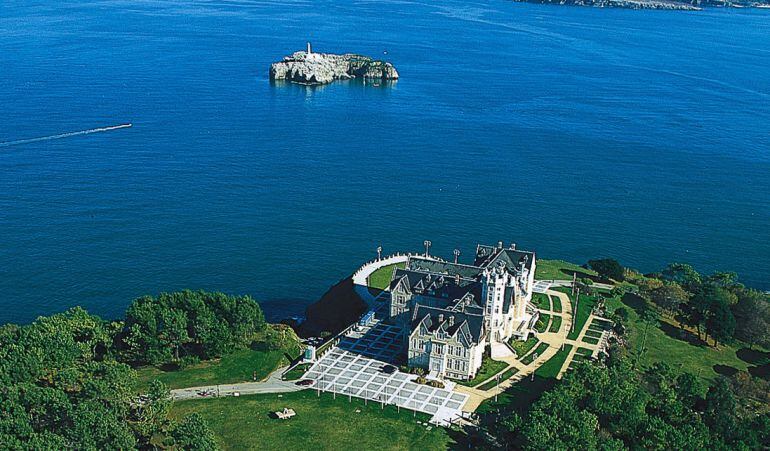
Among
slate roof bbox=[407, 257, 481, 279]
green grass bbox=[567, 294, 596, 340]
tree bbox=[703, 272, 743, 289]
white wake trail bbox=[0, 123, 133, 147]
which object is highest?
white wake trail bbox=[0, 123, 133, 147]

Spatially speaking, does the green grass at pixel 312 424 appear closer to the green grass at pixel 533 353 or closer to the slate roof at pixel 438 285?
the green grass at pixel 533 353

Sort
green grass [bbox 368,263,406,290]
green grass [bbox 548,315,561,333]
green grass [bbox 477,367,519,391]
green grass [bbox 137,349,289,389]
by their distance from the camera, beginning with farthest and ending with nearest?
1. green grass [bbox 368,263,406,290]
2. green grass [bbox 548,315,561,333]
3. green grass [bbox 137,349,289,389]
4. green grass [bbox 477,367,519,391]

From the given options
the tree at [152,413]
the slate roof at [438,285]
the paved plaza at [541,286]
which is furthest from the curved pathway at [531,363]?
the tree at [152,413]

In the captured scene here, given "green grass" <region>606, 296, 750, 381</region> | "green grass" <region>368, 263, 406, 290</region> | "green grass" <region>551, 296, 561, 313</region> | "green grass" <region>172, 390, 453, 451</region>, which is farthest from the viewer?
"green grass" <region>368, 263, 406, 290</region>

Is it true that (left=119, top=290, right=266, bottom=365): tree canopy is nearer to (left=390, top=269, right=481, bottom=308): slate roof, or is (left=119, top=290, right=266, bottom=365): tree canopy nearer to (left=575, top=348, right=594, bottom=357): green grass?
(left=390, top=269, right=481, bottom=308): slate roof

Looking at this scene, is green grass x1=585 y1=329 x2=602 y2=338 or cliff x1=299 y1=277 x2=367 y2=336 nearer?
green grass x1=585 y1=329 x2=602 y2=338

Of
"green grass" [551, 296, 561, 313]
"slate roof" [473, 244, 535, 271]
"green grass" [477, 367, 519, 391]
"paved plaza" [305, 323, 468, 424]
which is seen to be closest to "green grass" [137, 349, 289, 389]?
"paved plaza" [305, 323, 468, 424]

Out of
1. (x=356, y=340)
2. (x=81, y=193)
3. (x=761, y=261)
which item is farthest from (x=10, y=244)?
(x=761, y=261)
